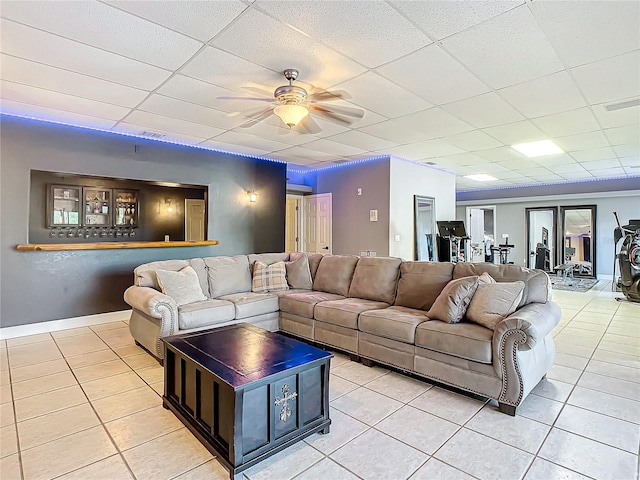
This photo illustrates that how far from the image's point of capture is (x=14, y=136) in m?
4.21

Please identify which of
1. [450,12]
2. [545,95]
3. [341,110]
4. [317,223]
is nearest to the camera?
[450,12]

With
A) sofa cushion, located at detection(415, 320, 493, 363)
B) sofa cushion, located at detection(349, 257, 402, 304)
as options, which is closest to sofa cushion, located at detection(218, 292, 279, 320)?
sofa cushion, located at detection(349, 257, 402, 304)

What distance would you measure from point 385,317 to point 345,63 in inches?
86.7

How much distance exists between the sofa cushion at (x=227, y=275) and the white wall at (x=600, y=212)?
893 cm

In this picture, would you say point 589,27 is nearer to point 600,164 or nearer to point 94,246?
point 94,246

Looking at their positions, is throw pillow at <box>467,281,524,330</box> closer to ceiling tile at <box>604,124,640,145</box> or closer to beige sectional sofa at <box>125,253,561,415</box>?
beige sectional sofa at <box>125,253,561,415</box>

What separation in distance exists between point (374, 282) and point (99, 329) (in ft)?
11.9

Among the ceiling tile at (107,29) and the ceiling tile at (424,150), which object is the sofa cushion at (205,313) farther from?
the ceiling tile at (424,150)

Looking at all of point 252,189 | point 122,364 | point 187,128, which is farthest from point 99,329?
point 252,189

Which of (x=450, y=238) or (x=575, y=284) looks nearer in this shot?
(x=450, y=238)

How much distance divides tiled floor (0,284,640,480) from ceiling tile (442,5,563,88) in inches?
Result: 105

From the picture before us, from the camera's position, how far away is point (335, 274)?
14.7 ft

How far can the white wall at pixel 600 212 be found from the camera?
29.3 feet

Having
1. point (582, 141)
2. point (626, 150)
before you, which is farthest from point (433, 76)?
point (626, 150)
